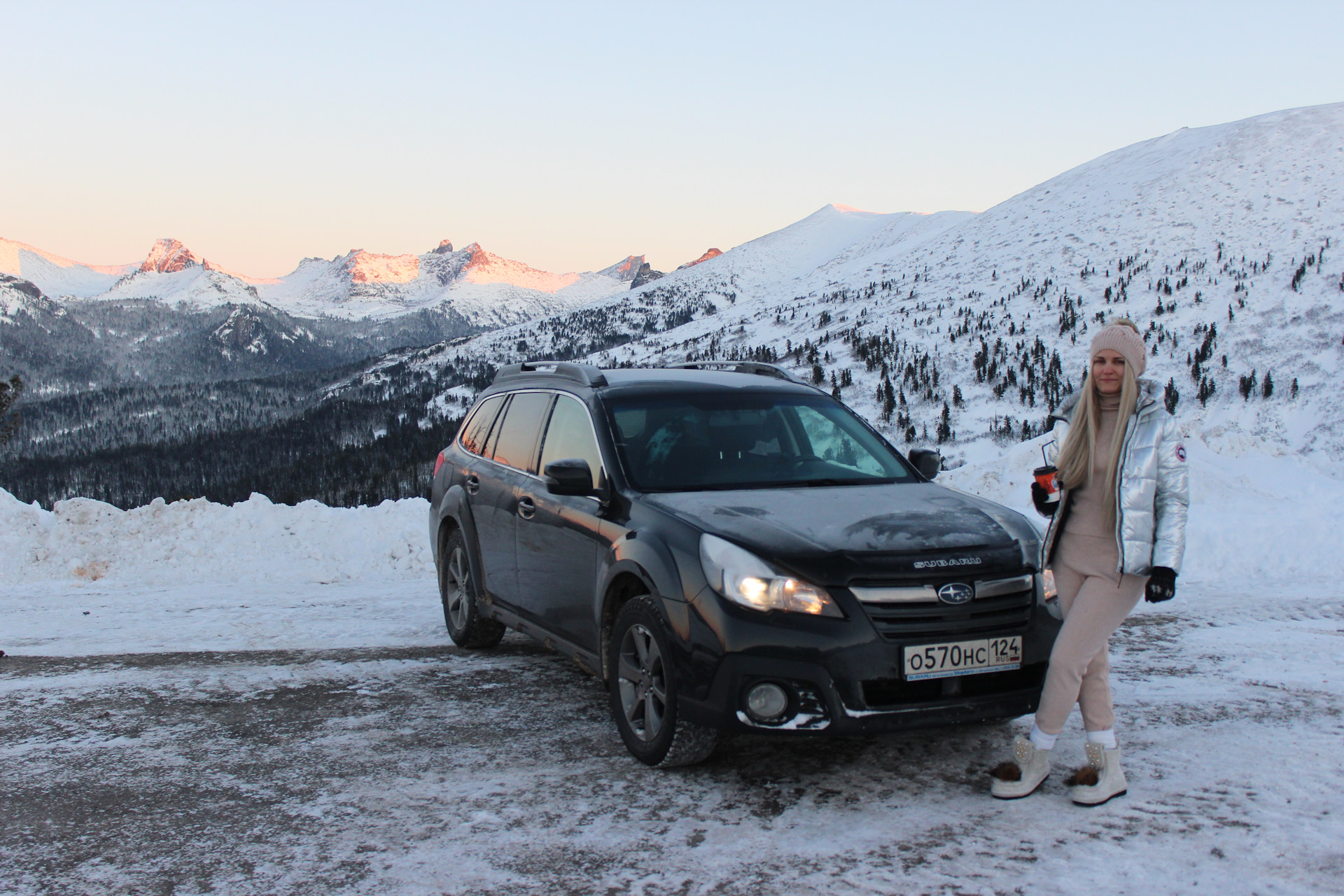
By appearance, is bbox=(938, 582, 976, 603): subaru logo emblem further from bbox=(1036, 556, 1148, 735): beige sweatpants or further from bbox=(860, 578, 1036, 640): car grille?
bbox=(1036, 556, 1148, 735): beige sweatpants

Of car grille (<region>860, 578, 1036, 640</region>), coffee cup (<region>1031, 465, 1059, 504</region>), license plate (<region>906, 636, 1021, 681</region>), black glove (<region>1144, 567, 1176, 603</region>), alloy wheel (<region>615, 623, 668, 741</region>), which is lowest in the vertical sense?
alloy wheel (<region>615, 623, 668, 741</region>)

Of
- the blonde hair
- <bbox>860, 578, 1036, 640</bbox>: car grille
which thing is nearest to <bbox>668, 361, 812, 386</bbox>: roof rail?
the blonde hair

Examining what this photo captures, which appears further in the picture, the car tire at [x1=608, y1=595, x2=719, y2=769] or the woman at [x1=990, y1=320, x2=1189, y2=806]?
the car tire at [x1=608, y1=595, x2=719, y2=769]

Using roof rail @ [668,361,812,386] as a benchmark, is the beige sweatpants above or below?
below

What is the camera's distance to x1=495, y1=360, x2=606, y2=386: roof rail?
571 centimetres

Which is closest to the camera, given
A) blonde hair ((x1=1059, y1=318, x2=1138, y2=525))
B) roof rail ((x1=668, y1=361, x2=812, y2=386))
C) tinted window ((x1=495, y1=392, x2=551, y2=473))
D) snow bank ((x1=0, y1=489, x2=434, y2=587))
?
blonde hair ((x1=1059, y1=318, x2=1138, y2=525))

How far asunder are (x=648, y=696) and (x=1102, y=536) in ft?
6.33

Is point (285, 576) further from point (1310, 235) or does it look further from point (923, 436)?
point (1310, 235)

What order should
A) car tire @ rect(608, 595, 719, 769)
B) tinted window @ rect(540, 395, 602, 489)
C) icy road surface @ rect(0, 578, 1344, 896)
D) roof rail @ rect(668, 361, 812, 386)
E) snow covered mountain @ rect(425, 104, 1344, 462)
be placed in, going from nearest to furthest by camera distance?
icy road surface @ rect(0, 578, 1344, 896) → car tire @ rect(608, 595, 719, 769) → tinted window @ rect(540, 395, 602, 489) → roof rail @ rect(668, 361, 812, 386) → snow covered mountain @ rect(425, 104, 1344, 462)

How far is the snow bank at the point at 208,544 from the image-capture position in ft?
33.0

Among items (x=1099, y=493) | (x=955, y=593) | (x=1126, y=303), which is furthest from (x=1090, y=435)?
(x=1126, y=303)

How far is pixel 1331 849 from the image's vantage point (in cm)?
339

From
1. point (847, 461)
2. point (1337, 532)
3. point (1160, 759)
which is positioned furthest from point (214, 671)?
point (1337, 532)

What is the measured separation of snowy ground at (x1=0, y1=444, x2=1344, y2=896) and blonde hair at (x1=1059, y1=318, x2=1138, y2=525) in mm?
1228
